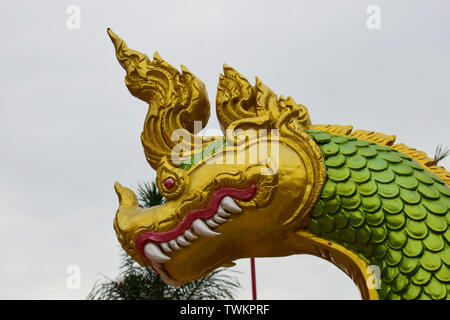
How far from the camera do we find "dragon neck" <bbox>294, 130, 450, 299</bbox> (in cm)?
275

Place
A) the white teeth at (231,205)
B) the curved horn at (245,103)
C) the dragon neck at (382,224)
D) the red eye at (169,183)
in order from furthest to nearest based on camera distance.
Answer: the curved horn at (245,103) < the red eye at (169,183) < the white teeth at (231,205) < the dragon neck at (382,224)

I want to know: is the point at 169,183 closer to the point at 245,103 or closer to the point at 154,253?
the point at 154,253

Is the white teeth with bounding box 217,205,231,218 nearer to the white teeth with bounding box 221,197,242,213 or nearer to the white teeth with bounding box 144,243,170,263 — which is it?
the white teeth with bounding box 221,197,242,213

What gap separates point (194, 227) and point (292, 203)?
476mm

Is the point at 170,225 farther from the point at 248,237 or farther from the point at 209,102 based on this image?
the point at 209,102

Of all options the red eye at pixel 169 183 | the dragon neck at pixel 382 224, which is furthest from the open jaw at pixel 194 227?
the dragon neck at pixel 382 224

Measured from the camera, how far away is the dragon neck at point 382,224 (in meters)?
2.75

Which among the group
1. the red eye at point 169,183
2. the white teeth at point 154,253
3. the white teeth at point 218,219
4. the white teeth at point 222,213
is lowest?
the white teeth at point 154,253

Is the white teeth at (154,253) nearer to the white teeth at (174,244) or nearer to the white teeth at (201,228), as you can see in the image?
the white teeth at (174,244)

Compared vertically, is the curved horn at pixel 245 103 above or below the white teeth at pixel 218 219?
above

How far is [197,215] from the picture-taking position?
9.87 ft

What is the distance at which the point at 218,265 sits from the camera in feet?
10.4

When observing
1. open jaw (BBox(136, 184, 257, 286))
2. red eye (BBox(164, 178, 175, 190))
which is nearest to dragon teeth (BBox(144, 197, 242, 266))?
open jaw (BBox(136, 184, 257, 286))
